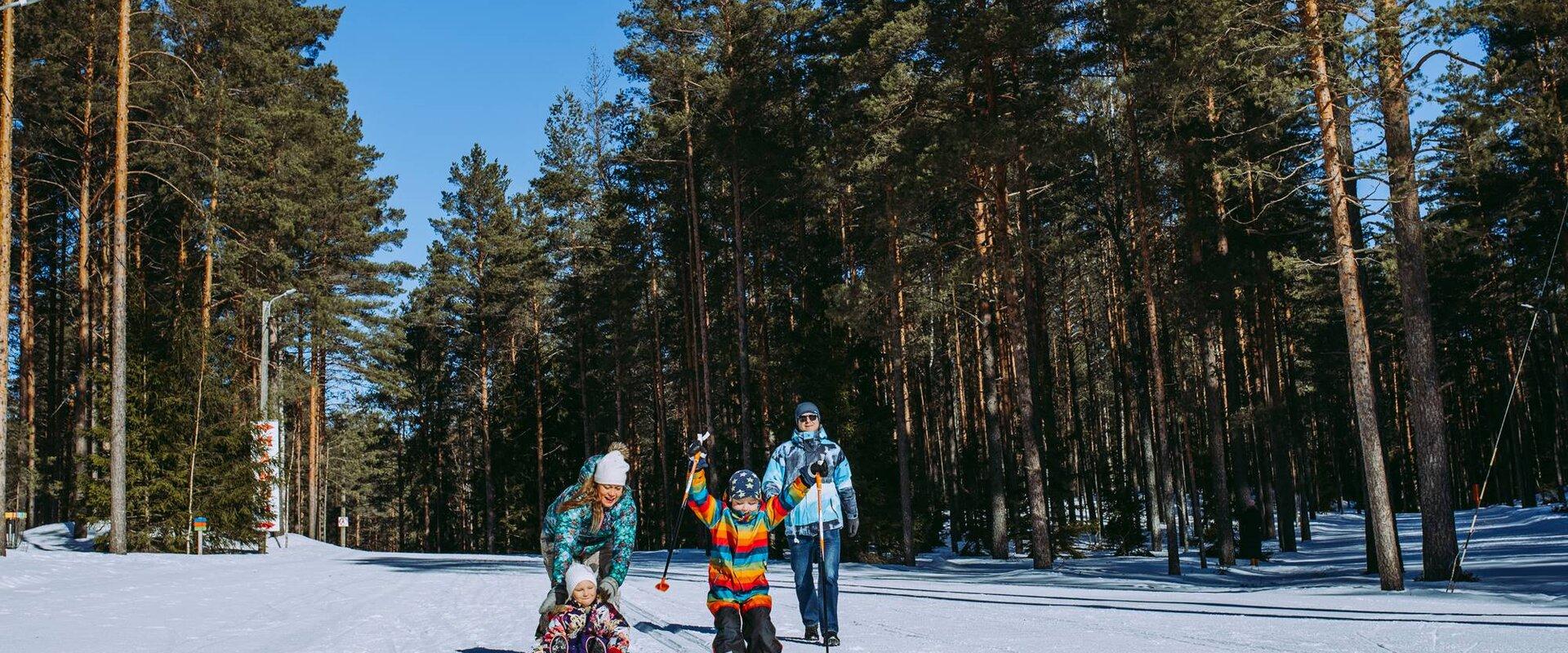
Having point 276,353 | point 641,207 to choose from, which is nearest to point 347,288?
point 276,353

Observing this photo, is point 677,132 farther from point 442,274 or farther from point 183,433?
point 442,274

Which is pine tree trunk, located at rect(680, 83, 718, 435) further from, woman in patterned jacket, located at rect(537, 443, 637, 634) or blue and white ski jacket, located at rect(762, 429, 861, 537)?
woman in patterned jacket, located at rect(537, 443, 637, 634)

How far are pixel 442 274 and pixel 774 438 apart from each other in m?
26.7

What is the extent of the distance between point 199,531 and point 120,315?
6880mm

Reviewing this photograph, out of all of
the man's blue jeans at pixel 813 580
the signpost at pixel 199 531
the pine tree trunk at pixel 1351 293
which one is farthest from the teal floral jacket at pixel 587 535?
the signpost at pixel 199 531

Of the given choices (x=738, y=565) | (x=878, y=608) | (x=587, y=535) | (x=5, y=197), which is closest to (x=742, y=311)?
(x=5, y=197)

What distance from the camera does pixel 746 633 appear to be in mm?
6934

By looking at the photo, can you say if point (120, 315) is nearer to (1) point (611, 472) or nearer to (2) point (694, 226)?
(2) point (694, 226)

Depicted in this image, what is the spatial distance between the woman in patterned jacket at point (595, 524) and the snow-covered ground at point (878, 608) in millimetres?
2198

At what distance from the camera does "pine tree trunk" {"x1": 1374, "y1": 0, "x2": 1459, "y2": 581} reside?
46.9 ft

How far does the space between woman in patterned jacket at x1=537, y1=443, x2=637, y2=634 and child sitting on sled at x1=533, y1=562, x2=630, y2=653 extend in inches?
10.8

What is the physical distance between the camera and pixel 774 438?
2764 centimetres

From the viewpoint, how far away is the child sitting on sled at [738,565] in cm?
689

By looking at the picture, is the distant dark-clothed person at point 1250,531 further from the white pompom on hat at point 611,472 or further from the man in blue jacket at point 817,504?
the white pompom on hat at point 611,472
